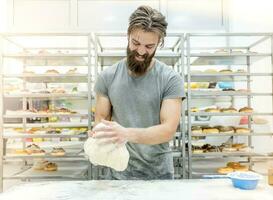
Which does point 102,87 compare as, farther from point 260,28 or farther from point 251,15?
point 251,15

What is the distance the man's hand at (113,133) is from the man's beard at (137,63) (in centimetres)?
43

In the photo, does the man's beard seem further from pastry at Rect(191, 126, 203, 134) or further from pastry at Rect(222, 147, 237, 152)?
pastry at Rect(222, 147, 237, 152)

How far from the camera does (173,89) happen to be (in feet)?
5.48

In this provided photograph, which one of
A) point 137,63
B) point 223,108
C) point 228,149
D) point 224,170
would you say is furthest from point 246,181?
point 223,108

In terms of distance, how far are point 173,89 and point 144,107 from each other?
0.19 meters

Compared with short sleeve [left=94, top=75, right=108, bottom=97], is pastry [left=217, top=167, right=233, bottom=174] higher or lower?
lower

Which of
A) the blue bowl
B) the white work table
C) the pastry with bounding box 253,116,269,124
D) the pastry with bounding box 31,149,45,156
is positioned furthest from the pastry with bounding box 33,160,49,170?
the pastry with bounding box 253,116,269,124

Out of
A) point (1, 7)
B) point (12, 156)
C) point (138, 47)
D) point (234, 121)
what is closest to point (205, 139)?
point (234, 121)

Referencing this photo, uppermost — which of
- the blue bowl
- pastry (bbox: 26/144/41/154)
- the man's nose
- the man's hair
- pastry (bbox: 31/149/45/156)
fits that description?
the man's hair

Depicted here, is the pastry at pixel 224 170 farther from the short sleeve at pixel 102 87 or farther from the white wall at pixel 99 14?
the white wall at pixel 99 14

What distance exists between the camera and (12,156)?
→ 3.04m

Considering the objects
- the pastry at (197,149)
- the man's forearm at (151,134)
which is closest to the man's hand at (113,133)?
the man's forearm at (151,134)

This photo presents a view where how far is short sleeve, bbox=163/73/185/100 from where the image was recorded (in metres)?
1.67

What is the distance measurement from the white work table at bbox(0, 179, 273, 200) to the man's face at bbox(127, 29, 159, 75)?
0.63m
